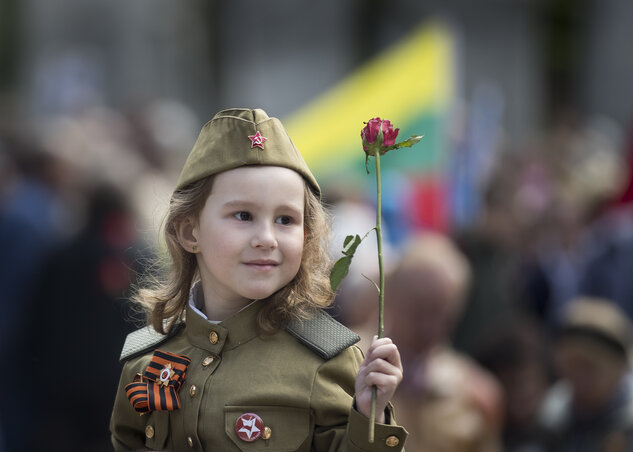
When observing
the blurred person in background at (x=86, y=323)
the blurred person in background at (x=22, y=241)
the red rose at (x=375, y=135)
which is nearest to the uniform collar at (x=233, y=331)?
the red rose at (x=375, y=135)

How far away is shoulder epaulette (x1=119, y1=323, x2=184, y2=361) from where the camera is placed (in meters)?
2.45

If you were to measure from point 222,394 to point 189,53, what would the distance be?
72.3 ft

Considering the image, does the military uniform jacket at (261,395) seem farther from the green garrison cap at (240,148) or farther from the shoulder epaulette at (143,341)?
the green garrison cap at (240,148)

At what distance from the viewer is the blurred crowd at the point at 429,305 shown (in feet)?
16.9

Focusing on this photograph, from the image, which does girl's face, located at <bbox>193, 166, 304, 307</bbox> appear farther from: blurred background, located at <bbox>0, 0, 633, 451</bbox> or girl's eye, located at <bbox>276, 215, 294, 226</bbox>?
blurred background, located at <bbox>0, 0, 633, 451</bbox>

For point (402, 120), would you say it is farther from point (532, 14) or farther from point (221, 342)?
point (532, 14)

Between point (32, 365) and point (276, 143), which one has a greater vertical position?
point (276, 143)

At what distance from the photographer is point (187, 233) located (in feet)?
7.95

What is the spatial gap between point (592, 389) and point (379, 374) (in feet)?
11.7

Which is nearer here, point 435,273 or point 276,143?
point 276,143

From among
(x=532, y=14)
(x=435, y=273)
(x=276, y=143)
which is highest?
(x=532, y=14)

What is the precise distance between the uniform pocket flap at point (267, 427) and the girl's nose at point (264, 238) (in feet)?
1.05

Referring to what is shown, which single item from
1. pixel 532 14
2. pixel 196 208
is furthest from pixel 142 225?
pixel 532 14

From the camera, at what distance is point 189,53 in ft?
78.3
